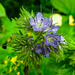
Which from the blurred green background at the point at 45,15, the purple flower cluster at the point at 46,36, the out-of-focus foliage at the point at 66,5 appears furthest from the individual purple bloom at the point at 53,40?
the out-of-focus foliage at the point at 66,5

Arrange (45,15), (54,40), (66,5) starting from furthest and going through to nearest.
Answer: (66,5) → (45,15) → (54,40)

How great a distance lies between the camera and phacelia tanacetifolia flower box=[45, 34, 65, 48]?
2.24 feet

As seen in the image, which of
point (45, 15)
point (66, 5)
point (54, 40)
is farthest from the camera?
point (66, 5)

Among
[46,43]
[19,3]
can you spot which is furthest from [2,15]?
[46,43]

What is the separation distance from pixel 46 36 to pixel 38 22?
0.09m

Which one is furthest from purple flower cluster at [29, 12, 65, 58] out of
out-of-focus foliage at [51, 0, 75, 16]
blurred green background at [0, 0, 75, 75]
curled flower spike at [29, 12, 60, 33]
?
out-of-focus foliage at [51, 0, 75, 16]

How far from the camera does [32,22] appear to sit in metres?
0.68

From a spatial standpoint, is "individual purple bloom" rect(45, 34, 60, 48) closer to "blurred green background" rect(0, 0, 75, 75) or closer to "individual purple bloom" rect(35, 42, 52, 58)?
"individual purple bloom" rect(35, 42, 52, 58)

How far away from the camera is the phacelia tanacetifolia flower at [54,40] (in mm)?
684

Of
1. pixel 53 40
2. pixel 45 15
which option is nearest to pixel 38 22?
pixel 53 40

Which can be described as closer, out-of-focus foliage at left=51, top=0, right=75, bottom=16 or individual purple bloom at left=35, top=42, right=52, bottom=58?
individual purple bloom at left=35, top=42, right=52, bottom=58

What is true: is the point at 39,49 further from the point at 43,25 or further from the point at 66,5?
the point at 66,5

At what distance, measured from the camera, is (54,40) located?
2.26ft

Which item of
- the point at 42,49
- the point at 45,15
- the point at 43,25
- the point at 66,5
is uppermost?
the point at 66,5
